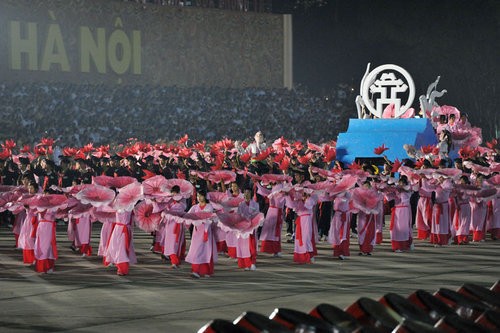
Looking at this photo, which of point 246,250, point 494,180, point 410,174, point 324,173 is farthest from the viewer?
point 494,180

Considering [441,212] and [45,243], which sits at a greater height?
[441,212]

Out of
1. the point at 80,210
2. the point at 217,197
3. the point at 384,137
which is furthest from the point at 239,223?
the point at 384,137

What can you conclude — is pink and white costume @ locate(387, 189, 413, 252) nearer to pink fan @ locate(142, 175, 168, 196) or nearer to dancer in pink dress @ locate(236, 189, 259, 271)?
dancer in pink dress @ locate(236, 189, 259, 271)

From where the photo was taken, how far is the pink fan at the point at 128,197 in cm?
1551

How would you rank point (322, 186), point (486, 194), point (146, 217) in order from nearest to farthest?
point (146, 217), point (322, 186), point (486, 194)

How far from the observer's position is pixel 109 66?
3784cm

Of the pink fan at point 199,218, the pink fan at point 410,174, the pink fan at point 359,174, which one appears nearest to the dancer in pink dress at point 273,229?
the pink fan at point 359,174

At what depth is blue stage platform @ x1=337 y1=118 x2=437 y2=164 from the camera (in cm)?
2727

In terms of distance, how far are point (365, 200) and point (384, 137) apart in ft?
32.7

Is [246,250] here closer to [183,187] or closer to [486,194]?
[183,187]

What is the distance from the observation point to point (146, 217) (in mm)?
16641

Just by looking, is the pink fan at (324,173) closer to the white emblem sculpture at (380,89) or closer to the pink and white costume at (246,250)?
the pink and white costume at (246,250)

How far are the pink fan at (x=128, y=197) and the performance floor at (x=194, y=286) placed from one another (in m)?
0.97

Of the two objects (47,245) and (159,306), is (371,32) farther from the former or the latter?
(159,306)
